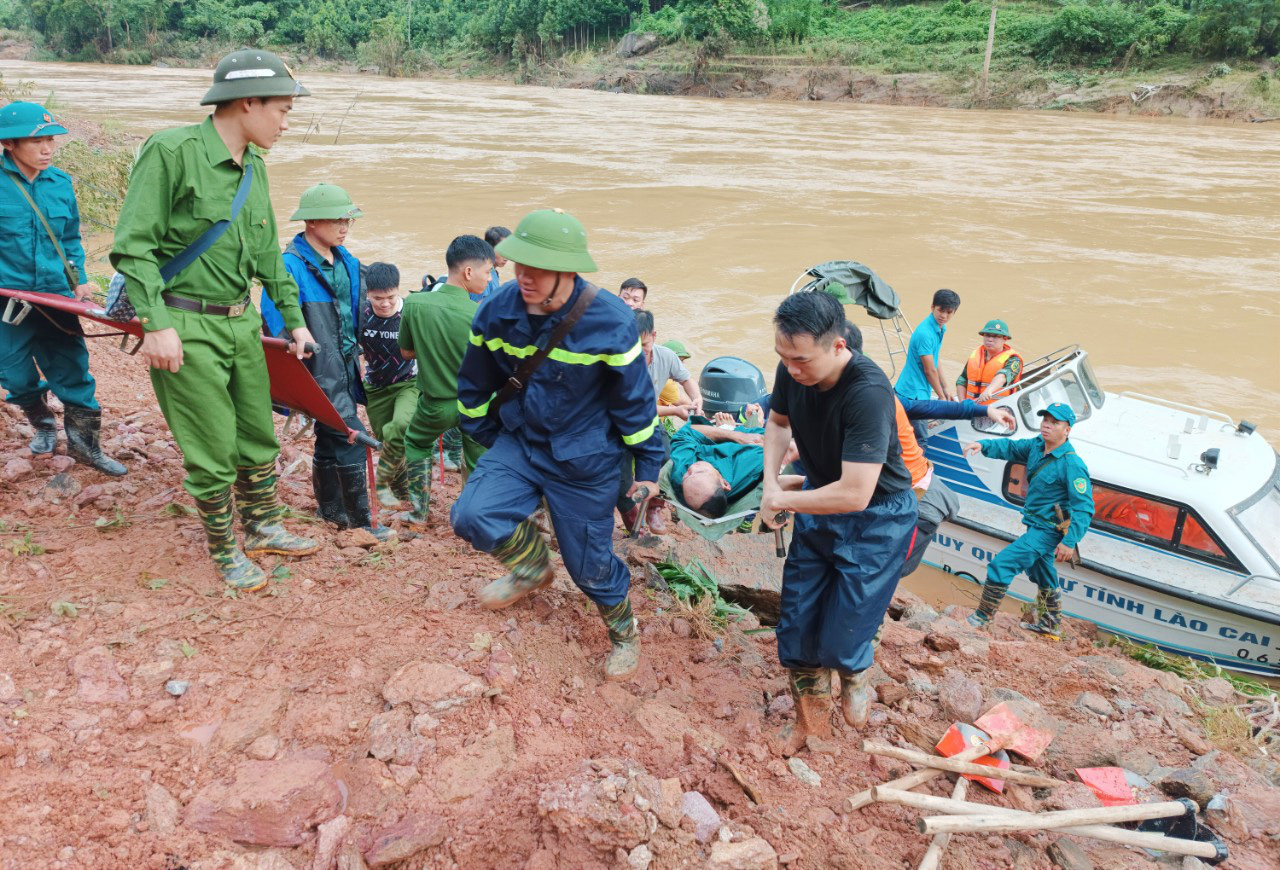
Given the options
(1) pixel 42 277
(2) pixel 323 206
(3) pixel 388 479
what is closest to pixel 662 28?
(3) pixel 388 479

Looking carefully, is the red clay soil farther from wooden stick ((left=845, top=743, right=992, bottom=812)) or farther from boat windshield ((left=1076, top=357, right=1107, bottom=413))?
boat windshield ((left=1076, top=357, right=1107, bottom=413))

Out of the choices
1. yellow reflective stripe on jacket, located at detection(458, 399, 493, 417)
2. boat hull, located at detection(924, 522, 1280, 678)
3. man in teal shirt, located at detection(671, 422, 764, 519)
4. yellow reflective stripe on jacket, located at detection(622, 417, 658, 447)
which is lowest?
boat hull, located at detection(924, 522, 1280, 678)

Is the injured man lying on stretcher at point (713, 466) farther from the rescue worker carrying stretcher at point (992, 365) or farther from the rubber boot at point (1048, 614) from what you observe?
the rescue worker carrying stretcher at point (992, 365)

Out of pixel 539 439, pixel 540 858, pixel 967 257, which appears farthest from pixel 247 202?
pixel 967 257

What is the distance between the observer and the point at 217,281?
3.48 meters

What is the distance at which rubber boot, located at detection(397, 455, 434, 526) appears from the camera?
5.20m

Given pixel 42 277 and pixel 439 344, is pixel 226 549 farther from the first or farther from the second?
pixel 42 277

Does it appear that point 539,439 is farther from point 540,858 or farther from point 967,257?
point 967,257

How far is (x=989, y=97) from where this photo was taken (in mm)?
41125

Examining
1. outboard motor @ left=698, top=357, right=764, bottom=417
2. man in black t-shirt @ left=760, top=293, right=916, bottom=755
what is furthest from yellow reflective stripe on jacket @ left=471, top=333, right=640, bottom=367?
outboard motor @ left=698, top=357, right=764, bottom=417

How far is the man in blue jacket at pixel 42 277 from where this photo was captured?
438 cm

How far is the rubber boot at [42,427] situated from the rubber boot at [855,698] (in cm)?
441

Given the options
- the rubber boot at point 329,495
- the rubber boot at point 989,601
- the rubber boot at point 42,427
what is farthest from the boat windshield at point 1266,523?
the rubber boot at point 42,427

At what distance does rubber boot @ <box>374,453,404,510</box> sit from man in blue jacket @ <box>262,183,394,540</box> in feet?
1.49
